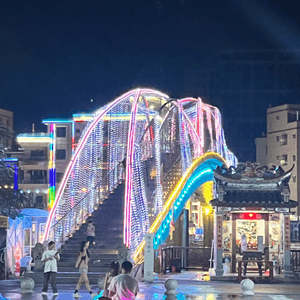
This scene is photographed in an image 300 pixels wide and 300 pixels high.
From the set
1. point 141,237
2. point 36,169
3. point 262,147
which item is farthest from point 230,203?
point 262,147

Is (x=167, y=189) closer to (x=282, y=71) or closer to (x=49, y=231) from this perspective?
(x=49, y=231)

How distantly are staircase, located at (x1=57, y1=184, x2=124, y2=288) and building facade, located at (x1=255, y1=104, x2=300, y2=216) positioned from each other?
152ft

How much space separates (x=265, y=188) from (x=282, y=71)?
238 feet

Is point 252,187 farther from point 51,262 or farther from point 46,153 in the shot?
point 46,153

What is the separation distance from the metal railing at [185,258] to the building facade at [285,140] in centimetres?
4087

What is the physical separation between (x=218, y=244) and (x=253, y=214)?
229 centimetres

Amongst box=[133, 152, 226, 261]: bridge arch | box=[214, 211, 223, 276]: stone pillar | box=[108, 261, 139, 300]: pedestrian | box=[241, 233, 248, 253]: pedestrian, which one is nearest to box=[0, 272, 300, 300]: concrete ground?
box=[214, 211, 223, 276]: stone pillar

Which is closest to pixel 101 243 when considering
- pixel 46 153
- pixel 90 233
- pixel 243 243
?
pixel 90 233

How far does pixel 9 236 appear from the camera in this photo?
29516mm

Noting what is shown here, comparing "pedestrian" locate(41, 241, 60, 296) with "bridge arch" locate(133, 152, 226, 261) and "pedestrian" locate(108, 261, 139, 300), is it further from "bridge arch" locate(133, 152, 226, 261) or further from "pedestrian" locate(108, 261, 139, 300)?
"pedestrian" locate(108, 261, 139, 300)

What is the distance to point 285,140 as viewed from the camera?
3233 inches

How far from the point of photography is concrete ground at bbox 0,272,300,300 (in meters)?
21.3

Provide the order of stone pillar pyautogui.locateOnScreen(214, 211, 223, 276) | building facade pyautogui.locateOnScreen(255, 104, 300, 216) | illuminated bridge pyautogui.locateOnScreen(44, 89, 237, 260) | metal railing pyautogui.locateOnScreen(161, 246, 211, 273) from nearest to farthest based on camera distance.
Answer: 1. illuminated bridge pyautogui.locateOnScreen(44, 89, 237, 260)
2. stone pillar pyautogui.locateOnScreen(214, 211, 223, 276)
3. metal railing pyautogui.locateOnScreen(161, 246, 211, 273)
4. building facade pyautogui.locateOnScreen(255, 104, 300, 216)

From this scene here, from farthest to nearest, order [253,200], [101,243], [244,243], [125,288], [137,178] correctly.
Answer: [253,200] → [244,243] → [137,178] → [101,243] → [125,288]
